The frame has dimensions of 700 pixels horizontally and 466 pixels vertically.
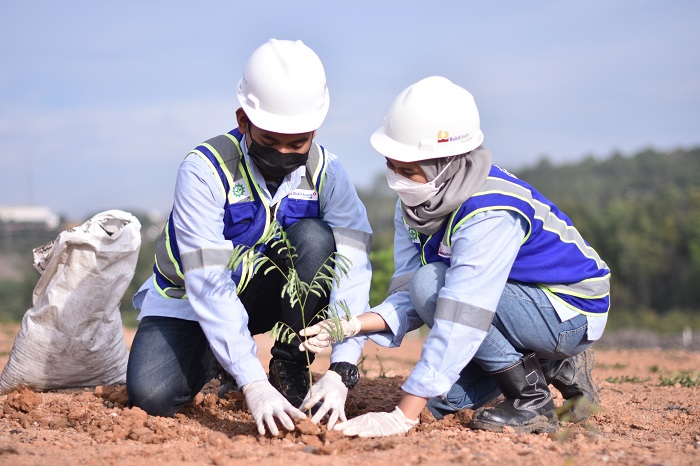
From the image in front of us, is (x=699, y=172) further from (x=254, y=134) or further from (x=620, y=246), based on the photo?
(x=254, y=134)

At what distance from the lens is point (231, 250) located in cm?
364

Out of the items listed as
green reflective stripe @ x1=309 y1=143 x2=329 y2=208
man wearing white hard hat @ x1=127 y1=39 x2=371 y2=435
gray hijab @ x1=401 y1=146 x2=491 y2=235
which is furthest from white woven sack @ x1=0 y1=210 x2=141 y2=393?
gray hijab @ x1=401 y1=146 x2=491 y2=235

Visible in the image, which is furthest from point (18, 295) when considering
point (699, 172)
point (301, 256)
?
point (699, 172)

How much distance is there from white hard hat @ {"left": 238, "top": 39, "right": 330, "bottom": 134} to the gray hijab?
62cm

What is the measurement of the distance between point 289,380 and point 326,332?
2.01 ft

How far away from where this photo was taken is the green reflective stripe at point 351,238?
3.98 meters

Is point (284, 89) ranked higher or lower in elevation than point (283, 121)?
higher

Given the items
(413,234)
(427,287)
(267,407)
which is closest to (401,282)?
(413,234)

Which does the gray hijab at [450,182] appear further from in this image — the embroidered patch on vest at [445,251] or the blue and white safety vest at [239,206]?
the blue and white safety vest at [239,206]

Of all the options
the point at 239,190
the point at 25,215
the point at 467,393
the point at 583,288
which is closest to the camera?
the point at 583,288

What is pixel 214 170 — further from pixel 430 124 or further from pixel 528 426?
pixel 528 426

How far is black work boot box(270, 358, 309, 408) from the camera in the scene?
4.04 metres

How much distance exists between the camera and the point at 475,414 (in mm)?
3594

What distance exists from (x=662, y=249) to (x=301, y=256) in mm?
Result: 44611
